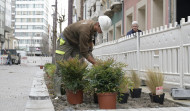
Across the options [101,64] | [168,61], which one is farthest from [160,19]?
[101,64]

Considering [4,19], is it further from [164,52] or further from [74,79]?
[74,79]

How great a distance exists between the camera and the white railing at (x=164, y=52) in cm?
619

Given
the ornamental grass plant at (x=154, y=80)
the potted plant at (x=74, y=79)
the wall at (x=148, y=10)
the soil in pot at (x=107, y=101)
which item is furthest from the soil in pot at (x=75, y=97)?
the wall at (x=148, y=10)

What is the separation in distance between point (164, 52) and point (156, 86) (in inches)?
81.8

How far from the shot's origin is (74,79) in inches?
207

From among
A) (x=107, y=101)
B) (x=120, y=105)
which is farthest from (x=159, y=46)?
(x=107, y=101)

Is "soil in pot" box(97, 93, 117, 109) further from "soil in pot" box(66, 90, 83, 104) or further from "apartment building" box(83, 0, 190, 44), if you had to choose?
"apartment building" box(83, 0, 190, 44)

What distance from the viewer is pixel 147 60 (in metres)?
8.17

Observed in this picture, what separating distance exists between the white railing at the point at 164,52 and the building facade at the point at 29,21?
410 feet

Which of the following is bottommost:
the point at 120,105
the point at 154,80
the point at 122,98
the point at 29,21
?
the point at 120,105

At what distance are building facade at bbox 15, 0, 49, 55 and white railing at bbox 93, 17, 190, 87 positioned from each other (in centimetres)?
12488

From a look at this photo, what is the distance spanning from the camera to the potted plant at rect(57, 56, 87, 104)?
5.20m

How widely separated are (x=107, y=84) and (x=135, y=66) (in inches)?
171

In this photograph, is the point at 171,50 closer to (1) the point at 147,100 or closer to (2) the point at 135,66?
(1) the point at 147,100
